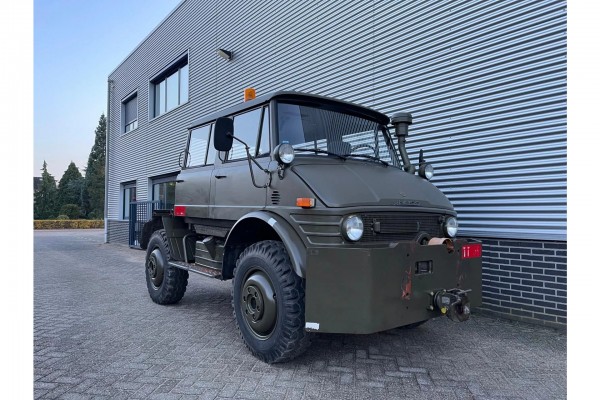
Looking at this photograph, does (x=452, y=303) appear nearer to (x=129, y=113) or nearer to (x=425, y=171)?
(x=425, y=171)

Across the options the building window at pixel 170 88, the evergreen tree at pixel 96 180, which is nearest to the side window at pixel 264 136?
the building window at pixel 170 88

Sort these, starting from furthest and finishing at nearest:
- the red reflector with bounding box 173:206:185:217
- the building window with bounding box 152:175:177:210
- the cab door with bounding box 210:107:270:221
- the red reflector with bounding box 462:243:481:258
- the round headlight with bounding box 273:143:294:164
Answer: the building window with bounding box 152:175:177:210 → the red reflector with bounding box 173:206:185:217 → the cab door with bounding box 210:107:270:221 → the red reflector with bounding box 462:243:481:258 → the round headlight with bounding box 273:143:294:164

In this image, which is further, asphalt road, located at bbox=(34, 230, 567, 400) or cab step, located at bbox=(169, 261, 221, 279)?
cab step, located at bbox=(169, 261, 221, 279)

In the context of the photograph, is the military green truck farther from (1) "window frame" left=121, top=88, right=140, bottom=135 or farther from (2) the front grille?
(1) "window frame" left=121, top=88, right=140, bottom=135

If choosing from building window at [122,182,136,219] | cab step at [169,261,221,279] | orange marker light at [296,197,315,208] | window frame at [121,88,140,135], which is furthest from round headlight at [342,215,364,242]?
building window at [122,182,136,219]

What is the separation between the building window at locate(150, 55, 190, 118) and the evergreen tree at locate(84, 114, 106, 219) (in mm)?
43028

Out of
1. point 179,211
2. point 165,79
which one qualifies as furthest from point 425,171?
point 165,79

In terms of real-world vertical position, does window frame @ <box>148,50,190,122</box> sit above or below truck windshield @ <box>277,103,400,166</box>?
above

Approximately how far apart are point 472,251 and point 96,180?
195 feet

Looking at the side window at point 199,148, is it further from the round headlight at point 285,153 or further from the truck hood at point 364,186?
the truck hood at point 364,186

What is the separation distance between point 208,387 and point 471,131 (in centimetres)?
474

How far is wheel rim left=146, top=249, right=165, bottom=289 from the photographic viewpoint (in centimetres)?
572

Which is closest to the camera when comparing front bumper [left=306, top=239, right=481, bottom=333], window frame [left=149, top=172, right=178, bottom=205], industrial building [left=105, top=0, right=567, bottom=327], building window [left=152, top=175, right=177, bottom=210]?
front bumper [left=306, top=239, right=481, bottom=333]

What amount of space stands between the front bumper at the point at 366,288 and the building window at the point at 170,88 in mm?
11871
